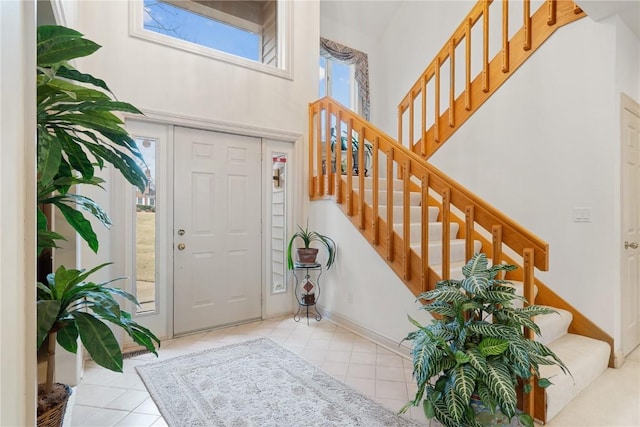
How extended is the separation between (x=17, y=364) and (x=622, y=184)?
3.39m

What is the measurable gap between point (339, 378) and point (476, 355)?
107 cm

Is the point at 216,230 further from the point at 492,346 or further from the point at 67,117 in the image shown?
the point at 492,346

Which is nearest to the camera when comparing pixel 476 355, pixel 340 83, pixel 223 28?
pixel 476 355

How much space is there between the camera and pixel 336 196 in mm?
3439

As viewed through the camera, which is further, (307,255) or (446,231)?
(307,255)

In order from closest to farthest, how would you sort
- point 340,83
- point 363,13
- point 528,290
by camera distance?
point 528,290
point 363,13
point 340,83

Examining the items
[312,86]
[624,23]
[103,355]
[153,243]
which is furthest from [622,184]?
[153,243]

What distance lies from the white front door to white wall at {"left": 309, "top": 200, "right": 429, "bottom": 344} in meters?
1.57

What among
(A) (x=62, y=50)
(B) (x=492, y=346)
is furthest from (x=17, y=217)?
(B) (x=492, y=346)

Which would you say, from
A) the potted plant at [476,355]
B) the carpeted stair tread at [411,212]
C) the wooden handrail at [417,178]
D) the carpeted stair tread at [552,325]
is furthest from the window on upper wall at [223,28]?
the carpeted stair tread at [552,325]

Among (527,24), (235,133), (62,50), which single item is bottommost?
(62,50)

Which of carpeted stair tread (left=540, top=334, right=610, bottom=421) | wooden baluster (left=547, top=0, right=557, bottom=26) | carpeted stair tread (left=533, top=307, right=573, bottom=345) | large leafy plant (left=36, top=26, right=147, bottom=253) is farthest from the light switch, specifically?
large leafy plant (left=36, top=26, right=147, bottom=253)

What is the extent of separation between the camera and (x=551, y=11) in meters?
2.84

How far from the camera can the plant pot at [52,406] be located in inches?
44.1
